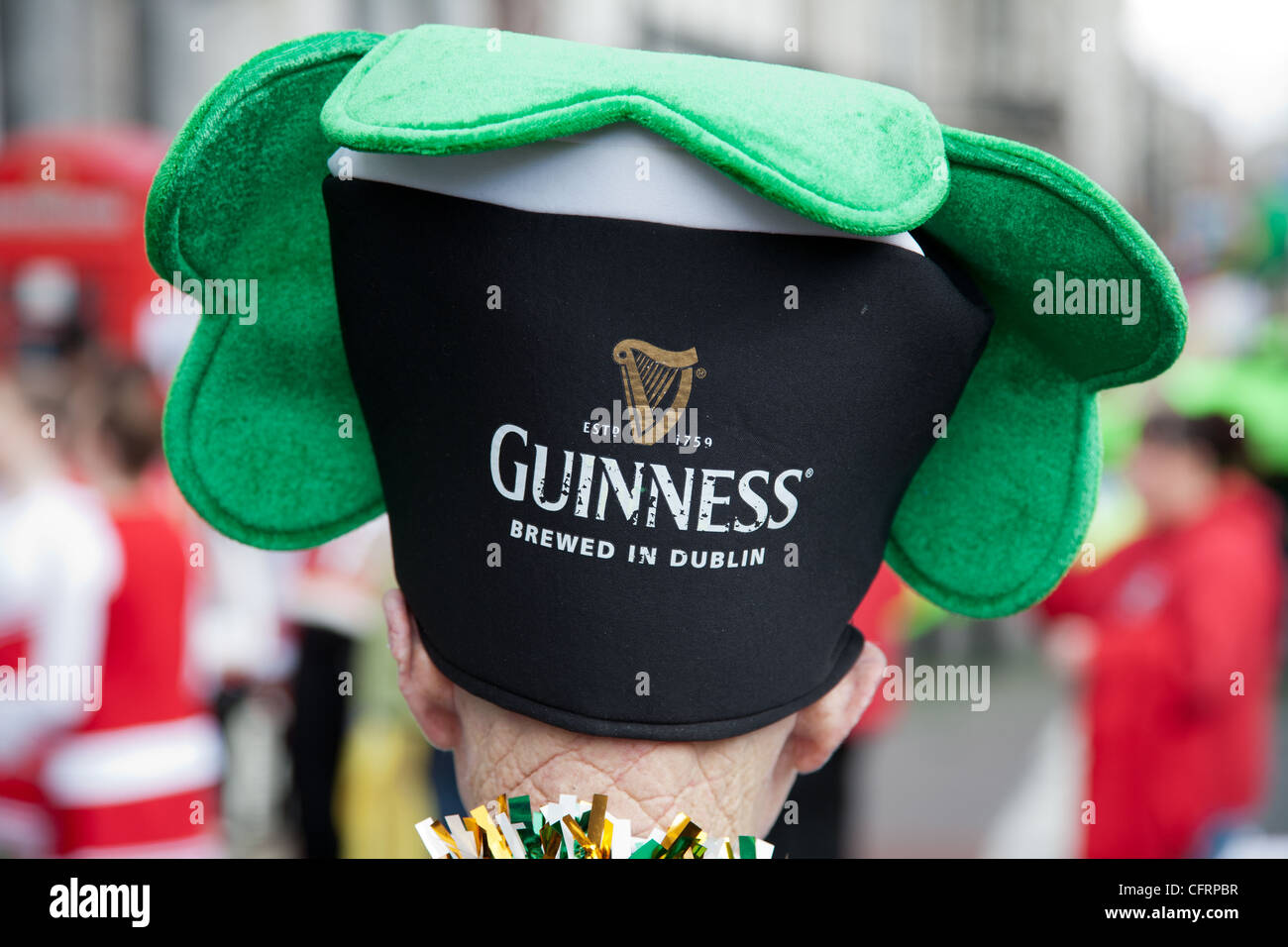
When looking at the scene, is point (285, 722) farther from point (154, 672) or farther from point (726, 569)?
point (726, 569)

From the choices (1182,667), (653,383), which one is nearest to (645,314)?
(653,383)

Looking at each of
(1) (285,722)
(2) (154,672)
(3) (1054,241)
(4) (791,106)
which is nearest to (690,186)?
(4) (791,106)

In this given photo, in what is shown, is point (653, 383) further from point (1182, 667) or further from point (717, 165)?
point (1182, 667)

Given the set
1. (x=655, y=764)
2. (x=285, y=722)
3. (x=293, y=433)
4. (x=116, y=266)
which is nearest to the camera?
(x=655, y=764)

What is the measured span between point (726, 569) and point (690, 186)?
32cm

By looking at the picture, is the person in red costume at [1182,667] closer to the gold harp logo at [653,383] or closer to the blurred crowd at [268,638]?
the blurred crowd at [268,638]

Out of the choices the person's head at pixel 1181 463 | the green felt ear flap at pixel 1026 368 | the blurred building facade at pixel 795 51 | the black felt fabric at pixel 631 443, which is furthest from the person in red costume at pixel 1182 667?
the black felt fabric at pixel 631 443

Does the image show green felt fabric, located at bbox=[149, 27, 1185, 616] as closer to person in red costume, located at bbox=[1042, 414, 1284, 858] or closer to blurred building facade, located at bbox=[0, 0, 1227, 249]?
blurred building facade, located at bbox=[0, 0, 1227, 249]

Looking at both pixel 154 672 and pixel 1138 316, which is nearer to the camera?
pixel 1138 316

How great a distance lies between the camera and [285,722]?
4.48 m

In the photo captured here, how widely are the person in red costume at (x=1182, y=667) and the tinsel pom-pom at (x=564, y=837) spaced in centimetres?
263

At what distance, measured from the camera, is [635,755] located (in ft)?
3.69

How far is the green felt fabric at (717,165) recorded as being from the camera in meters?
1.00

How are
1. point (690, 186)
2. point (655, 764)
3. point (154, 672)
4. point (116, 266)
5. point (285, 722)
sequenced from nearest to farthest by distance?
1. point (690, 186)
2. point (655, 764)
3. point (154, 672)
4. point (285, 722)
5. point (116, 266)
